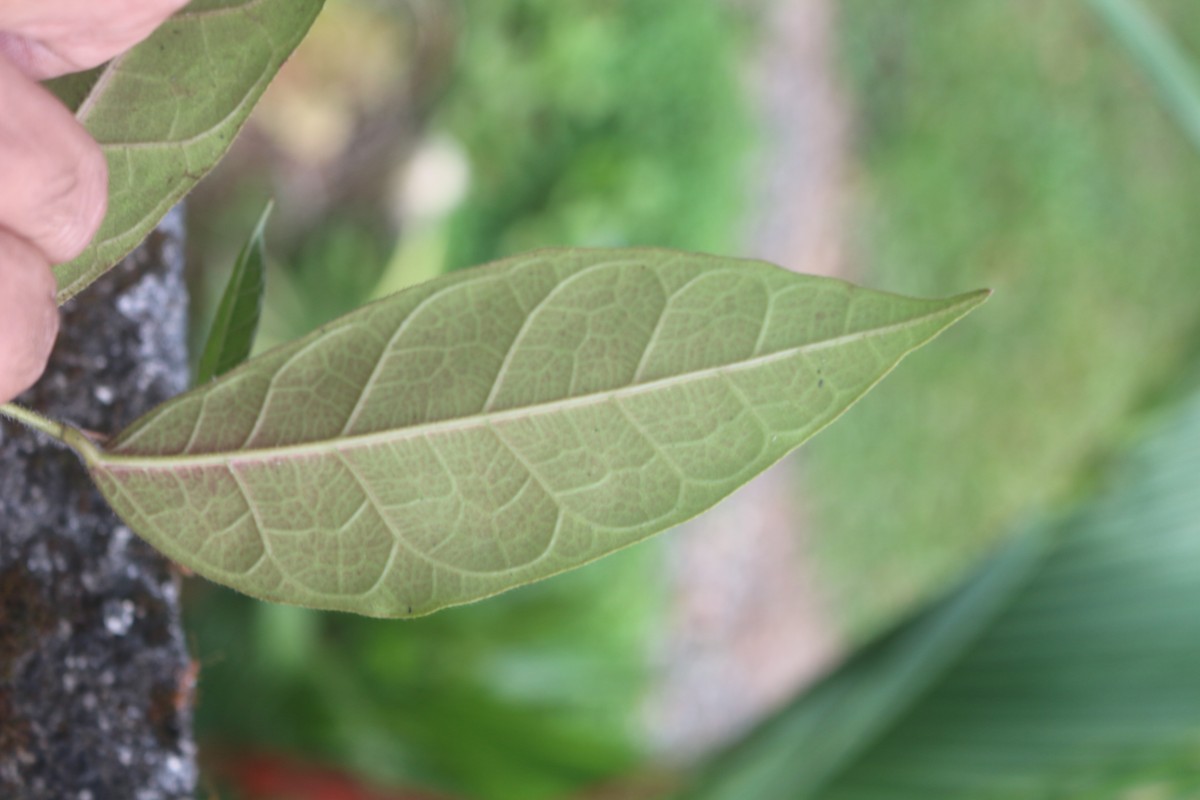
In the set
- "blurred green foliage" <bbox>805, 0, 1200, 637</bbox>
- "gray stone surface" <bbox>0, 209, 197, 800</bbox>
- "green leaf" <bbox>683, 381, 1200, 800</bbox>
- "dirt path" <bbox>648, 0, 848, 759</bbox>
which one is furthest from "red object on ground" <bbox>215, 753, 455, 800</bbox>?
"blurred green foliage" <bbox>805, 0, 1200, 637</bbox>

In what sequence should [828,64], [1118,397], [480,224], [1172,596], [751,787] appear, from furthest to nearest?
1. [1118,397]
2. [828,64]
3. [480,224]
4. [751,787]
5. [1172,596]

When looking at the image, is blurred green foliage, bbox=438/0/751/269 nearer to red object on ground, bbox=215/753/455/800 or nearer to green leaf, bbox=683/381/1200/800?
red object on ground, bbox=215/753/455/800

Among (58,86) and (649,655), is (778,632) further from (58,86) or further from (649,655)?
(58,86)

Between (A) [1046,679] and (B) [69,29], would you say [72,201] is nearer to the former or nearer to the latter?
(B) [69,29]

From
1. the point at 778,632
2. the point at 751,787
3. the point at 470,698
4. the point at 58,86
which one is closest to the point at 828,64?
the point at 778,632

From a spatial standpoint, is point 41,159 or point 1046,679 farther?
point 1046,679

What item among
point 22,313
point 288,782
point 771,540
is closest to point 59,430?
point 22,313

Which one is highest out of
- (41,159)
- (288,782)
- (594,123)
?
(594,123)
